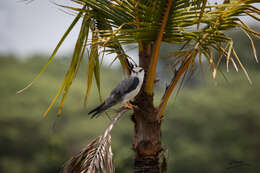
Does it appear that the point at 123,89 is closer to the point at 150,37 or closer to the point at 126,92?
the point at 126,92

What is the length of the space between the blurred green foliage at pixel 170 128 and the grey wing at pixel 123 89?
33.8 feet

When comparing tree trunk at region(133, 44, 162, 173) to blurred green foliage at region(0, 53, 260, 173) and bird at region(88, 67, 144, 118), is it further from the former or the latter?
blurred green foliage at region(0, 53, 260, 173)

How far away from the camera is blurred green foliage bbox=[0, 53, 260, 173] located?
46.6 feet

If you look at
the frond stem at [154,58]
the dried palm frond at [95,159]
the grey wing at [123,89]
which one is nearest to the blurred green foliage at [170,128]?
the dried palm frond at [95,159]

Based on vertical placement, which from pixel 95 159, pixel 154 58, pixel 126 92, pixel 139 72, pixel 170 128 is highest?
pixel 154 58

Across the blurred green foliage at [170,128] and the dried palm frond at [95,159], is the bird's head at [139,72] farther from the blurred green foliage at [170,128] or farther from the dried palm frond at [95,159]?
the blurred green foliage at [170,128]

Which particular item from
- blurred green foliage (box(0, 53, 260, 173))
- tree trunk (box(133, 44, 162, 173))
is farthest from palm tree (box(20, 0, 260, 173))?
blurred green foliage (box(0, 53, 260, 173))

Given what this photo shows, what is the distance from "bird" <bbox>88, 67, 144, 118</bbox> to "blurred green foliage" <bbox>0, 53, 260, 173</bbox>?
1032cm

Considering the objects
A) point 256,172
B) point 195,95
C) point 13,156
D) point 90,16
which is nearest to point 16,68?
point 13,156

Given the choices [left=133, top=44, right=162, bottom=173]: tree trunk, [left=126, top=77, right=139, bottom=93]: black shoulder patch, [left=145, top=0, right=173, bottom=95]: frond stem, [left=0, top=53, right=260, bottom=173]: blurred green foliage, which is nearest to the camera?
[left=145, top=0, right=173, bottom=95]: frond stem

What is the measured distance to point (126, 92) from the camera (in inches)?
109

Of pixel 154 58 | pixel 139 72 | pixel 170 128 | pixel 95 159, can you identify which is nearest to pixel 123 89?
pixel 139 72

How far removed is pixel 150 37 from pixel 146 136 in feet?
3.25

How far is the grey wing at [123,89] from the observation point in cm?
274
